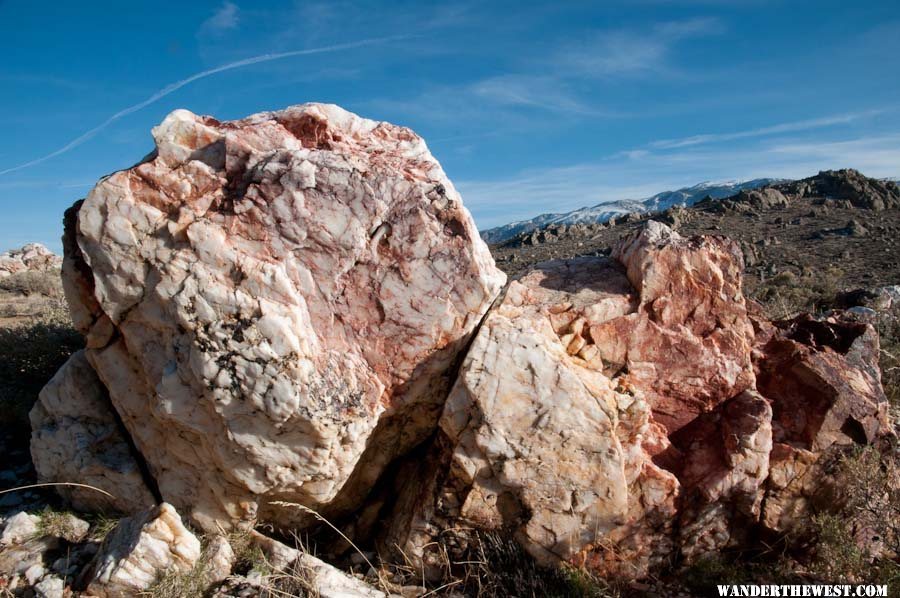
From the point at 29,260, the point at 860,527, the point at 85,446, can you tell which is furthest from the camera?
the point at 29,260

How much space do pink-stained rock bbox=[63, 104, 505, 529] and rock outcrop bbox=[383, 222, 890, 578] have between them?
54 centimetres

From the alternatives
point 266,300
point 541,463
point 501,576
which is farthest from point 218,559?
point 541,463

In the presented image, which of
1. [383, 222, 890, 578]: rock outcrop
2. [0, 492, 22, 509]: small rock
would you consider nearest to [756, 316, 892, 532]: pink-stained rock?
[383, 222, 890, 578]: rock outcrop

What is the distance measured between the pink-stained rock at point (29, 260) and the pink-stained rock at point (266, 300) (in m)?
21.1

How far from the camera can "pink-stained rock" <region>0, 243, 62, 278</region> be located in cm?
2164

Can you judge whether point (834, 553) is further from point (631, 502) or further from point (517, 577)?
point (517, 577)

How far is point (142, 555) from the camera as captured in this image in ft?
12.0

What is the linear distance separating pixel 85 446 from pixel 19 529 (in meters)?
0.74

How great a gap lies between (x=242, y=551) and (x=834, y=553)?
437 cm

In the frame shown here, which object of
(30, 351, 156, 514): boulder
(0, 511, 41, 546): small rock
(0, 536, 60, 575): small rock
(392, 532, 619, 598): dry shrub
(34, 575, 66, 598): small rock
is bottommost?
(392, 532, 619, 598): dry shrub

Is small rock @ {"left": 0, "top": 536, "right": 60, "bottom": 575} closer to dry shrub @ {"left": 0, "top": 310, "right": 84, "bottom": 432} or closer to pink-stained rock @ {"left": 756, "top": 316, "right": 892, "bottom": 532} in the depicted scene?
dry shrub @ {"left": 0, "top": 310, "right": 84, "bottom": 432}

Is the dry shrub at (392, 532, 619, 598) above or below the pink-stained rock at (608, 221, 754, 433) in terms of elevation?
below

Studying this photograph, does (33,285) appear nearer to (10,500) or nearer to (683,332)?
(10,500)

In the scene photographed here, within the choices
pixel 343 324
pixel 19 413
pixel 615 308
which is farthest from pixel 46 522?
pixel 615 308
